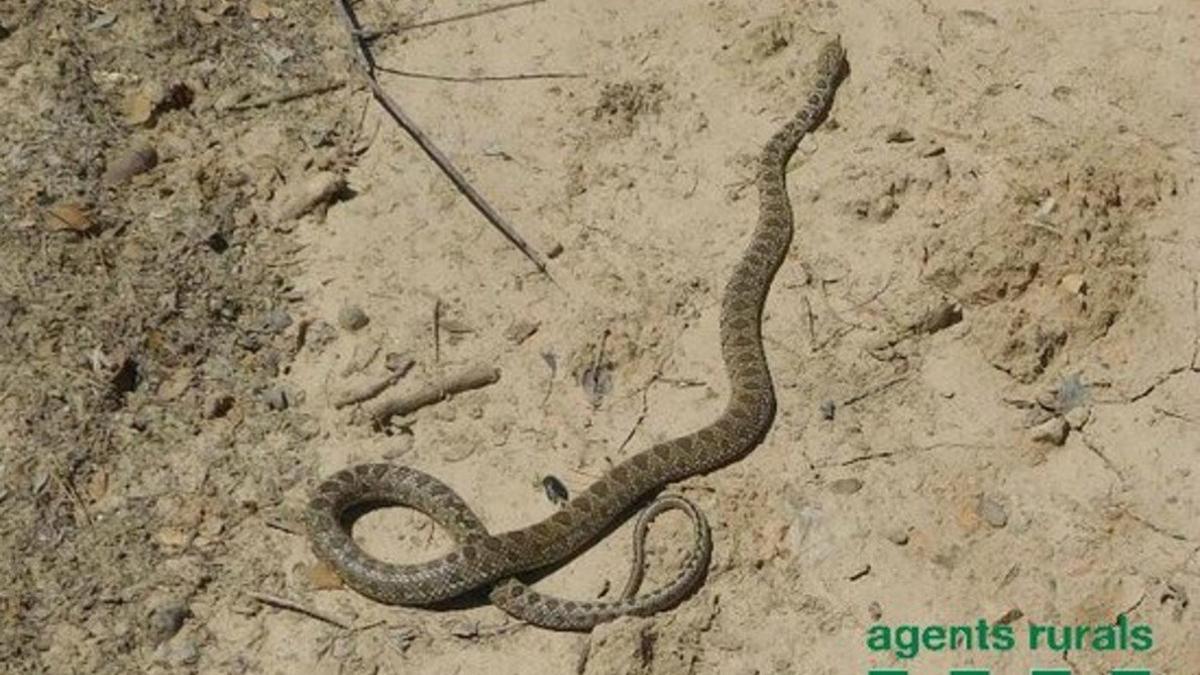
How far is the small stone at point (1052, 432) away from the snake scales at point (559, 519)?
60.9 inches

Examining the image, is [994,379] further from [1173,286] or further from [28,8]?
[28,8]

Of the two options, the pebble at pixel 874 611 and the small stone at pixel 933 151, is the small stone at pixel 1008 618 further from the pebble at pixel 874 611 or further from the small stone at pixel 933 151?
the small stone at pixel 933 151

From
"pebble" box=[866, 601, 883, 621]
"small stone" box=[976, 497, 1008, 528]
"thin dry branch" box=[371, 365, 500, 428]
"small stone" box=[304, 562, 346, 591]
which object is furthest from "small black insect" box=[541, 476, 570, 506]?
"small stone" box=[976, 497, 1008, 528]

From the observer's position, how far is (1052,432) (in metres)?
8.45

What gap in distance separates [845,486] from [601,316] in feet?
5.99

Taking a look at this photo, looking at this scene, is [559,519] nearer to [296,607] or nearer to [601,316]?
[296,607]

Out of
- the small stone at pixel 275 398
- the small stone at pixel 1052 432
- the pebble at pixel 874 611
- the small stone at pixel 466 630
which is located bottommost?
the small stone at pixel 466 630

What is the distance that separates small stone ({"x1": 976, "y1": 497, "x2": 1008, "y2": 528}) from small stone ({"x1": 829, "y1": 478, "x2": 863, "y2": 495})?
0.68m

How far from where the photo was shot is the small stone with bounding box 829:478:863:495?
27.1 ft

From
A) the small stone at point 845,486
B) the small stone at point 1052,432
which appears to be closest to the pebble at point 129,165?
the small stone at point 845,486

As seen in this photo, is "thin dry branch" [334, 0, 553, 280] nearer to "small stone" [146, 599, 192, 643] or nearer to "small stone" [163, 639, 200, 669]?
"small stone" [146, 599, 192, 643]

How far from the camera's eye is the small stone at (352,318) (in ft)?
28.2

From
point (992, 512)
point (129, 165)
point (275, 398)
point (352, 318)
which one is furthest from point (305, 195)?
point (992, 512)

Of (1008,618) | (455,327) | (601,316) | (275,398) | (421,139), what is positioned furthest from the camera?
(421,139)
